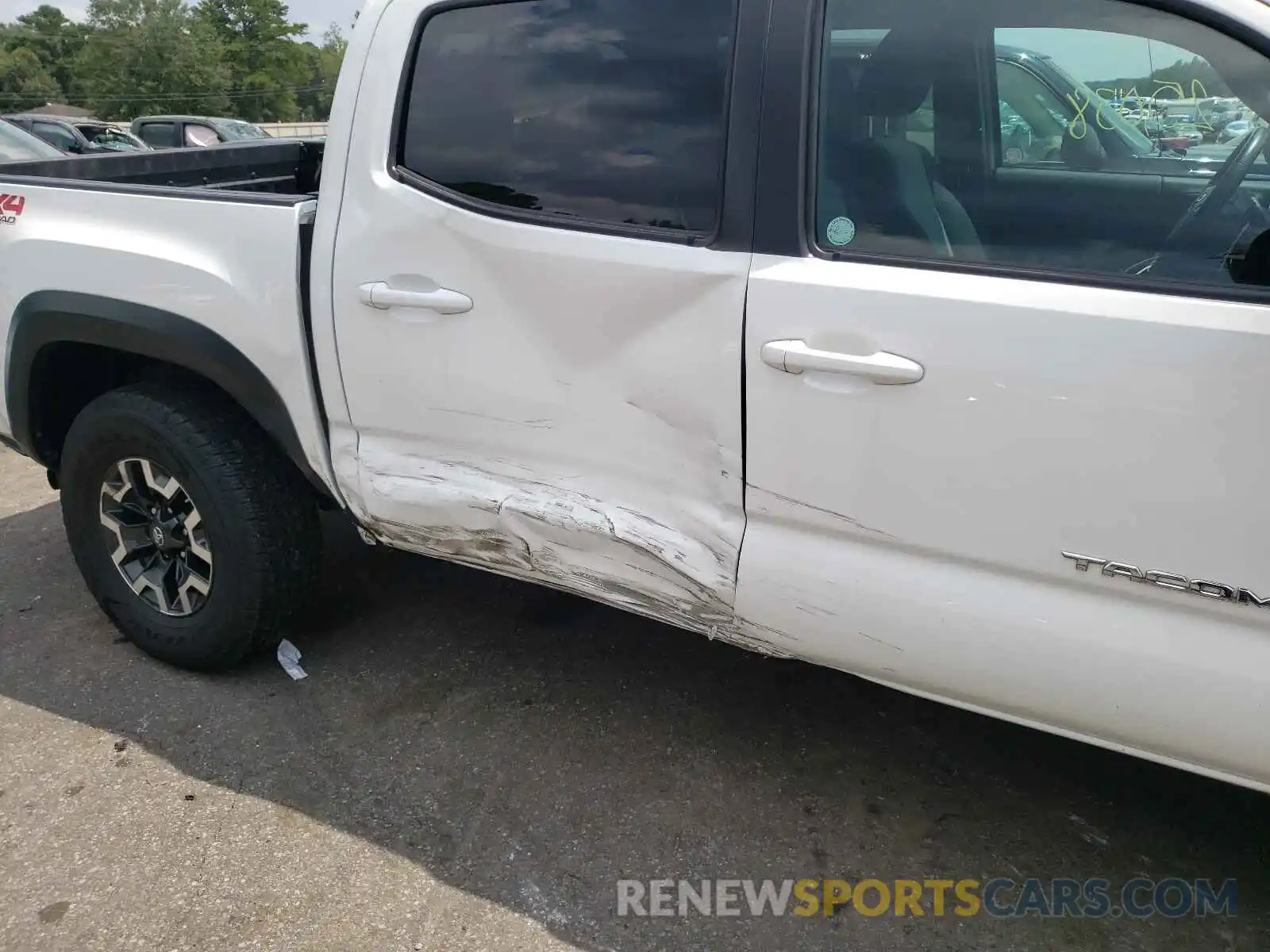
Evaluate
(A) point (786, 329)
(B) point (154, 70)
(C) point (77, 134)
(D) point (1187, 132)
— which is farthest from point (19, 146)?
(B) point (154, 70)

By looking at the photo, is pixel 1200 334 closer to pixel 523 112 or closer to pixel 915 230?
pixel 915 230

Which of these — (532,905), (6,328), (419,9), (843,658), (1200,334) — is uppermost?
(419,9)

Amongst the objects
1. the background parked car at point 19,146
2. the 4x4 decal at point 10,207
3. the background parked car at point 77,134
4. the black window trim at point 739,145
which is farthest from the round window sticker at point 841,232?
the background parked car at point 77,134

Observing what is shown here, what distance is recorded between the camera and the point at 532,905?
2.21 meters

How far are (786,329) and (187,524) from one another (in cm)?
184

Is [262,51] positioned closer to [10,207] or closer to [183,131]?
[183,131]

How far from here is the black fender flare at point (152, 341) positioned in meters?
2.59

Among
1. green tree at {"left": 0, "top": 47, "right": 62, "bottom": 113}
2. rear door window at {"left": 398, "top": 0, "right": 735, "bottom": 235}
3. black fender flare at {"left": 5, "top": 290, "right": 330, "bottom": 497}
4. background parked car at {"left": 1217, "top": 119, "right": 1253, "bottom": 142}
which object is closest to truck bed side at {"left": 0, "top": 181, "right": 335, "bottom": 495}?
black fender flare at {"left": 5, "top": 290, "right": 330, "bottom": 497}

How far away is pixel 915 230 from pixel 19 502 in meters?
3.98

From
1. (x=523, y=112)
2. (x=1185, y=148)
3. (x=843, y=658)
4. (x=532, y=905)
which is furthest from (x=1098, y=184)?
(x=532, y=905)

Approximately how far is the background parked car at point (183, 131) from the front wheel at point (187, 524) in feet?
39.7

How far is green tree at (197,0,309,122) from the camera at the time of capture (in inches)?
3615

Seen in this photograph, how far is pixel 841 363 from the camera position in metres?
1.89

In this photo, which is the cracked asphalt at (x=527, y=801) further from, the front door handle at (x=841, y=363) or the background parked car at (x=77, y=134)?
the background parked car at (x=77, y=134)
